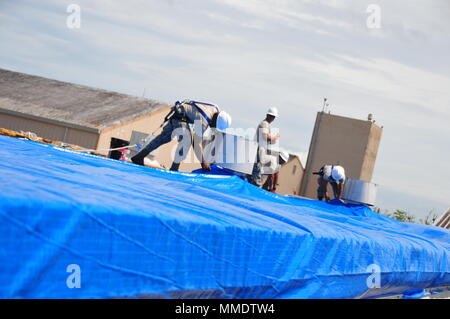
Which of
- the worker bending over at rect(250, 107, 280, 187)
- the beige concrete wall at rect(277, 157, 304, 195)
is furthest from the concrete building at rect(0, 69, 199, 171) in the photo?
the worker bending over at rect(250, 107, 280, 187)

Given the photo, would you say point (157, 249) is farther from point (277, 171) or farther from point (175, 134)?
point (277, 171)

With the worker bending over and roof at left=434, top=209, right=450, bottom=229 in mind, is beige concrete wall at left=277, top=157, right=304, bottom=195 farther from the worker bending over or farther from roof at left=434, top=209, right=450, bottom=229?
the worker bending over

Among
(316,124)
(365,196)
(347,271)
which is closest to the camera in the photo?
(347,271)

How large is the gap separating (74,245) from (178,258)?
583 mm

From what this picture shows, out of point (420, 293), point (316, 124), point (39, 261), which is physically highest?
point (316, 124)

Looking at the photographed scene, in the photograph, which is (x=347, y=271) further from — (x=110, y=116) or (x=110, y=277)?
(x=110, y=116)

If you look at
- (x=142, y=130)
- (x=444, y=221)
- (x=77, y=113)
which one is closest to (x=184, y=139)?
(x=444, y=221)

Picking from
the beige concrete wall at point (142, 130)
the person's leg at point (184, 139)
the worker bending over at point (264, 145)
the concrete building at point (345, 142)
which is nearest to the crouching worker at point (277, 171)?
the worker bending over at point (264, 145)

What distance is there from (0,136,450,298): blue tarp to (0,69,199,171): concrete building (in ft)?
66.9

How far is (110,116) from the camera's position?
24.4 metres

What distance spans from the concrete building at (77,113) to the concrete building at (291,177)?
5.49 m

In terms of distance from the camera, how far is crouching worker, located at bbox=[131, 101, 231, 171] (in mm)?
7660

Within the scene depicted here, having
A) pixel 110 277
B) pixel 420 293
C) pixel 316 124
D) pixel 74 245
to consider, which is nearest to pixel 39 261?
pixel 74 245

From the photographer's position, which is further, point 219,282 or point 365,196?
point 365,196
